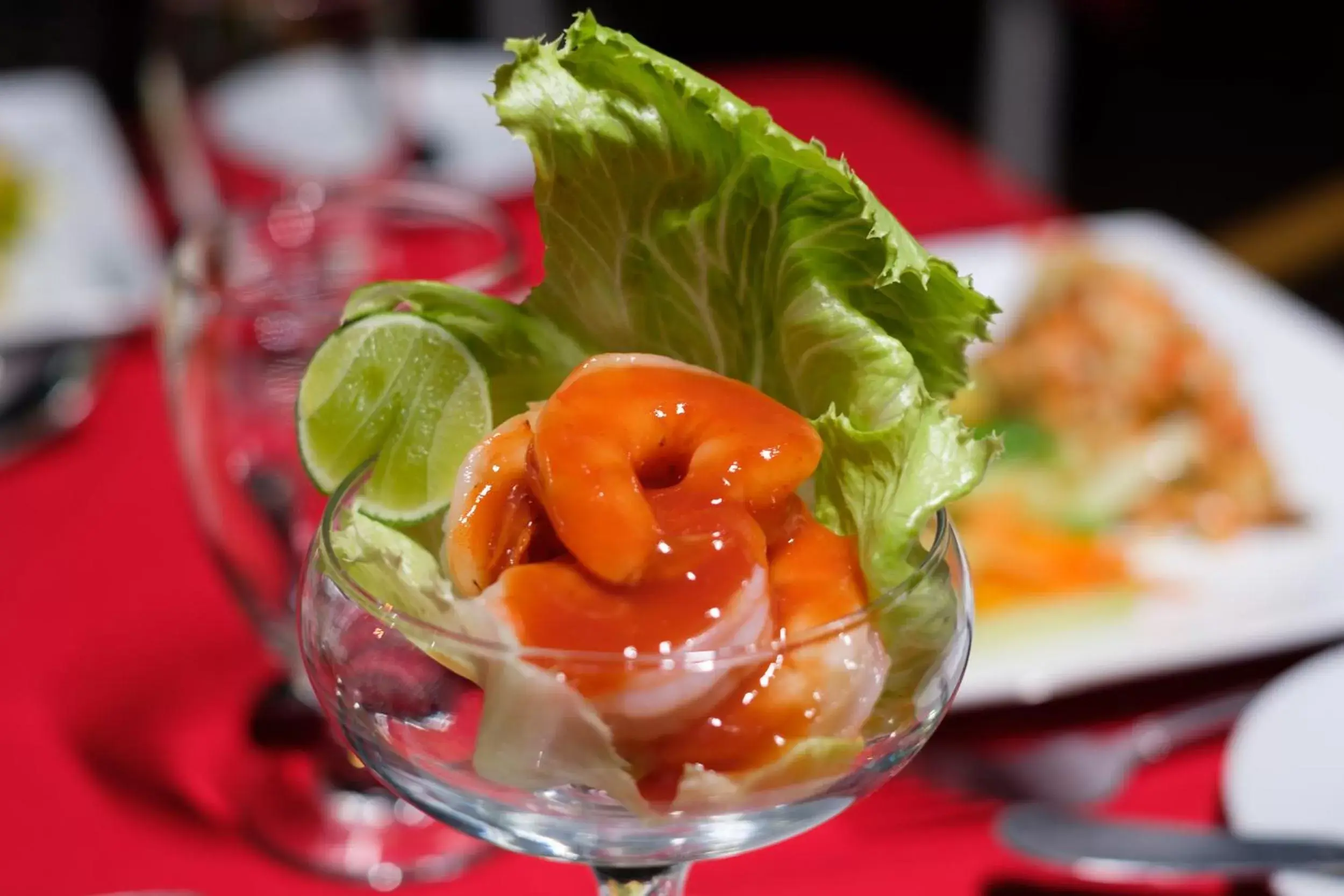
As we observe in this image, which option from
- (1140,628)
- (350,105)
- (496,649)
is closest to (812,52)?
(350,105)

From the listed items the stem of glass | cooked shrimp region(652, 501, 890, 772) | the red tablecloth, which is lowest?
the red tablecloth

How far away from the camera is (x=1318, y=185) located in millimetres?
3371

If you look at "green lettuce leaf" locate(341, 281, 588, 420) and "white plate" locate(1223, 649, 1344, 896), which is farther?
"white plate" locate(1223, 649, 1344, 896)

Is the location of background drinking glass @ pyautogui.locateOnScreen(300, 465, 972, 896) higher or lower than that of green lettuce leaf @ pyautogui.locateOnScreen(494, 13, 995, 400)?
lower

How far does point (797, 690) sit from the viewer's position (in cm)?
45


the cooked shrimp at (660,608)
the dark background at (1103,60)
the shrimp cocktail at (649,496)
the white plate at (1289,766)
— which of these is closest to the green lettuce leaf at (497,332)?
the shrimp cocktail at (649,496)

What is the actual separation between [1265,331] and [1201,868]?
804 mm

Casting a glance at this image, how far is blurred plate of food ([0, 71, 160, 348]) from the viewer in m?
1.35

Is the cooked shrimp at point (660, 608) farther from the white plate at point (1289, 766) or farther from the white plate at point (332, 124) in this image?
the white plate at point (332, 124)

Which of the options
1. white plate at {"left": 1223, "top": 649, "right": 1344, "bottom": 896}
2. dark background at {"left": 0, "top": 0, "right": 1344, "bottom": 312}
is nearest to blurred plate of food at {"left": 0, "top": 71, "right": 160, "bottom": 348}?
white plate at {"left": 1223, "top": 649, "right": 1344, "bottom": 896}

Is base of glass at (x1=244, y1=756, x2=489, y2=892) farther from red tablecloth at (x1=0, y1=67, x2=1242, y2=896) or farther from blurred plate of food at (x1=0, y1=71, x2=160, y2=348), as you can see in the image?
blurred plate of food at (x1=0, y1=71, x2=160, y2=348)

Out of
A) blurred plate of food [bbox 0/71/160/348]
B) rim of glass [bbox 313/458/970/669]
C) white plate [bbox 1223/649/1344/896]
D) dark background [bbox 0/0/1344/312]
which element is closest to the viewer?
rim of glass [bbox 313/458/970/669]

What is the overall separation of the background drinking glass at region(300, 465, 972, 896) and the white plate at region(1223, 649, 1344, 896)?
0.34 m

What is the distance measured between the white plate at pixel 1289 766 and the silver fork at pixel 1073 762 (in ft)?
0.19
